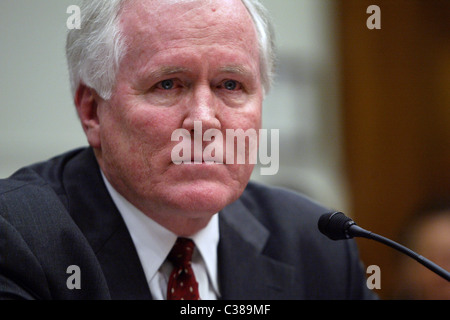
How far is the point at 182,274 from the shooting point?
1.58 m

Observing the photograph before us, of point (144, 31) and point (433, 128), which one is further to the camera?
point (433, 128)

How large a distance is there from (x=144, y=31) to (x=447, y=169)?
355 cm

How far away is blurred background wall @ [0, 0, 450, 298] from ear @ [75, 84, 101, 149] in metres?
2.43

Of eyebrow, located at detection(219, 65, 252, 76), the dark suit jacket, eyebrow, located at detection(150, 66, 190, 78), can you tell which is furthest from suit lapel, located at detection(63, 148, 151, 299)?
eyebrow, located at detection(219, 65, 252, 76)

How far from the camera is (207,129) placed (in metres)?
1.44

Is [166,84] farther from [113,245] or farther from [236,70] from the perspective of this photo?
[113,245]

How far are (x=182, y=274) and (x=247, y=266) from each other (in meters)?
0.26

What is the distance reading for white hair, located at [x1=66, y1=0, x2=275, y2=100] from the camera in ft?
4.99

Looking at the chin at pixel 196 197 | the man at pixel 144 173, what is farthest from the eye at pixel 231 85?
the chin at pixel 196 197
